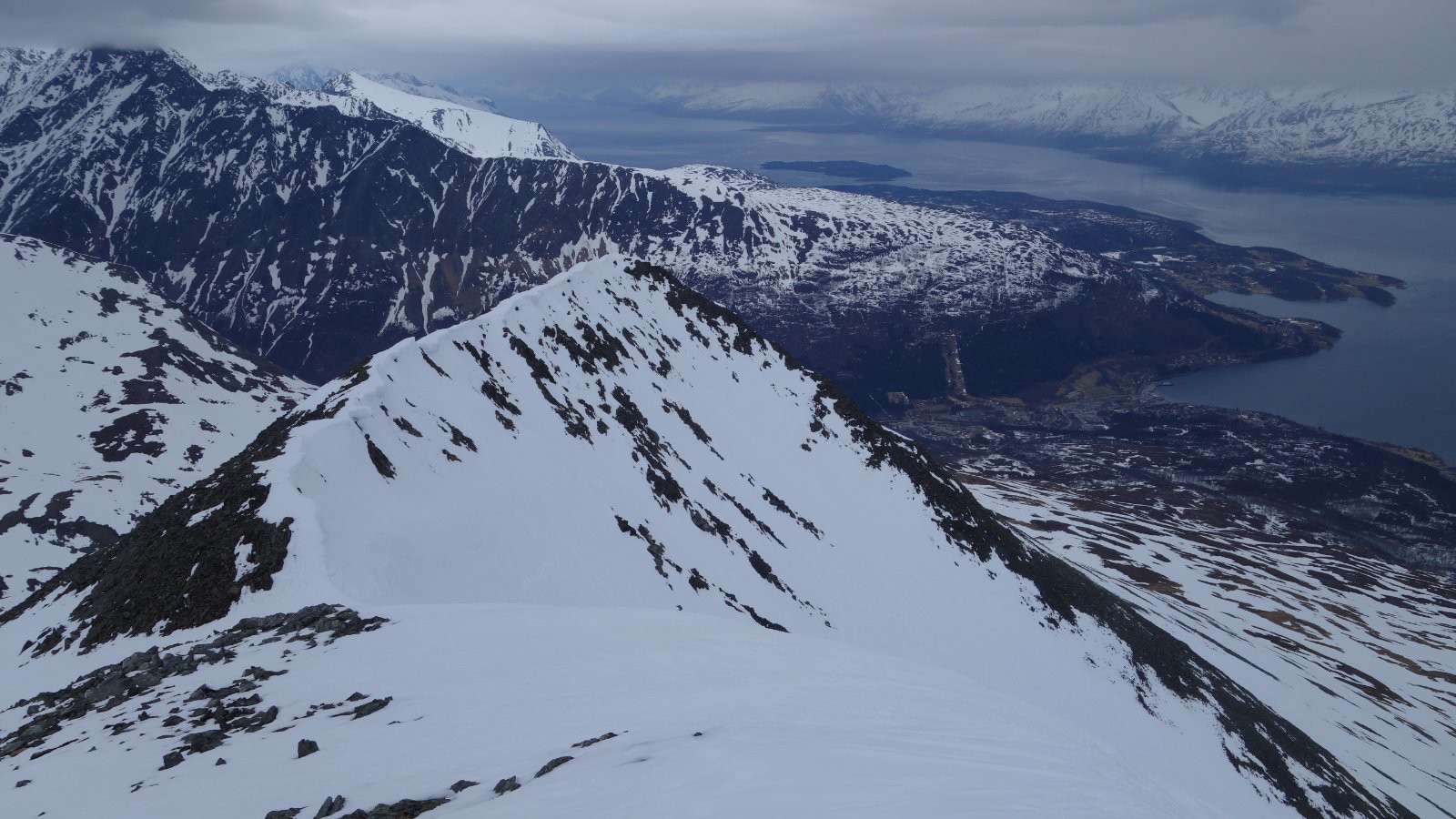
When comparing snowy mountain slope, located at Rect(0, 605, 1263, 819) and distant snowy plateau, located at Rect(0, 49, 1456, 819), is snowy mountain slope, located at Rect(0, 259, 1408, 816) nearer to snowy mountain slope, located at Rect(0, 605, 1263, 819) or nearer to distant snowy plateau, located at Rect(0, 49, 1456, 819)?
distant snowy plateau, located at Rect(0, 49, 1456, 819)

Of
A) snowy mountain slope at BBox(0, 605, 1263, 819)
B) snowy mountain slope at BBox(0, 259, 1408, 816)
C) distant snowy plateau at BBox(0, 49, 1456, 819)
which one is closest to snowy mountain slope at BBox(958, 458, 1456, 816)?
distant snowy plateau at BBox(0, 49, 1456, 819)

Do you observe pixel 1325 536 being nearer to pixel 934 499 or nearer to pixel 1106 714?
pixel 934 499

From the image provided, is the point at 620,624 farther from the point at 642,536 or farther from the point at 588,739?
the point at 642,536

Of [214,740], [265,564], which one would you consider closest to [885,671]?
[214,740]

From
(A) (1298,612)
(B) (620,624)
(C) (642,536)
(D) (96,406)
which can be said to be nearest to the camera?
(B) (620,624)

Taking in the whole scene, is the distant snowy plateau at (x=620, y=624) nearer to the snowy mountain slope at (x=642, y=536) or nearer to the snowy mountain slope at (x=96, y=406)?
the snowy mountain slope at (x=642, y=536)

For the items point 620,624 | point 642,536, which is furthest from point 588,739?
point 642,536

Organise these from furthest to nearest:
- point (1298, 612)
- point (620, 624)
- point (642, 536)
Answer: point (1298, 612) < point (642, 536) < point (620, 624)
